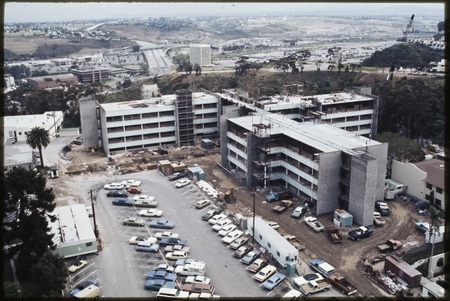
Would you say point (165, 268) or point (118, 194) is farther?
point (118, 194)

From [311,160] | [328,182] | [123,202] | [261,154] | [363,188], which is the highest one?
[311,160]

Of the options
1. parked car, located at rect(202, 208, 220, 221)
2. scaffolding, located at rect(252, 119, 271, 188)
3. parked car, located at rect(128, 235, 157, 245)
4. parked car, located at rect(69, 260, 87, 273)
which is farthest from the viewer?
scaffolding, located at rect(252, 119, 271, 188)

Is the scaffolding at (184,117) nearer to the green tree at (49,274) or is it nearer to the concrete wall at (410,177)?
the concrete wall at (410,177)

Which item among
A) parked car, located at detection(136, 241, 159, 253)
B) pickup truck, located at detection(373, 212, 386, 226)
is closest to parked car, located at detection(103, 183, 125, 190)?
parked car, located at detection(136, 241, 159, 253)

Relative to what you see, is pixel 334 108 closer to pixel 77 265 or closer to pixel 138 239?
pixel 138 239

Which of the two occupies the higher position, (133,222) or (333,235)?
(333,235)

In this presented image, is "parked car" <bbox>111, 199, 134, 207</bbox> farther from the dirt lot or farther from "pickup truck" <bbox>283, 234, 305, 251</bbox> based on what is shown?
"pickup truck" <bbox>283, 234, 305, 251</bbox>

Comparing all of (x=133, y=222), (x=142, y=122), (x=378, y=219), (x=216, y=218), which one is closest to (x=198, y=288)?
(x=216, y=218)
